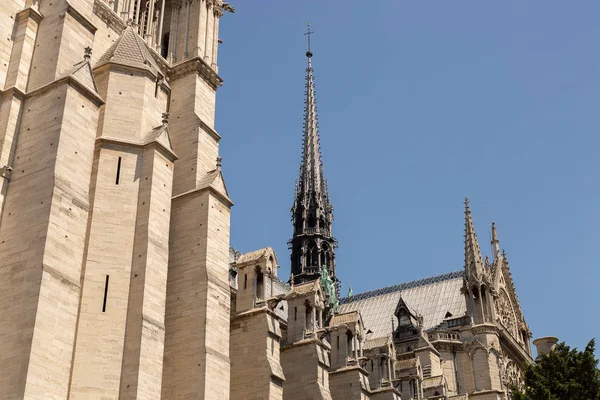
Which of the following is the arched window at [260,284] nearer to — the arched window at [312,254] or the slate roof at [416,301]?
the slate roof at [416,301]

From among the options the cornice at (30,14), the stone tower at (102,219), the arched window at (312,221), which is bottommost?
the stone tower at (102,219)

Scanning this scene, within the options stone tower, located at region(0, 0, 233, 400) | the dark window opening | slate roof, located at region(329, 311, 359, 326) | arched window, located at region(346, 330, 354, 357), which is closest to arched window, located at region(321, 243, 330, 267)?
slate roof, located at region(329, 311, 359, 326)

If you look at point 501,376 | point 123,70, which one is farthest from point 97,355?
point 501,376

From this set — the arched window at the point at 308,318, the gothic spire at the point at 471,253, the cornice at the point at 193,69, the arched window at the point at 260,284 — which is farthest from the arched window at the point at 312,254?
the arched window at the point at 260,284

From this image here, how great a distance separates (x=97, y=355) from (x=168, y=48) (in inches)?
645

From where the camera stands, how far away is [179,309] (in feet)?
93.6

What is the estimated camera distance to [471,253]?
5788 cm

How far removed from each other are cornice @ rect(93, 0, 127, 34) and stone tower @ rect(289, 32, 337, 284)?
41282mm

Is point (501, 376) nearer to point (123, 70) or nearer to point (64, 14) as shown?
point (123, 70)

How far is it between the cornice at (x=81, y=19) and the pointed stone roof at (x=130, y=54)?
1.54 m

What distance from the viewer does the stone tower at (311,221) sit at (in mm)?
72950

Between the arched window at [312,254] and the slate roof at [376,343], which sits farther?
the arched window at [312,254]

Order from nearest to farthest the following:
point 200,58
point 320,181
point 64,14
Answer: point 64,14
point 200,58
point 320,181

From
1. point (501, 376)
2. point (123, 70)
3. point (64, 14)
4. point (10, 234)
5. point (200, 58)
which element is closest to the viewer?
point (10, 234)
